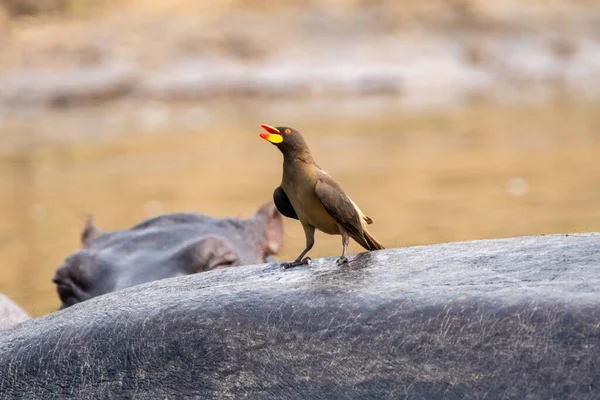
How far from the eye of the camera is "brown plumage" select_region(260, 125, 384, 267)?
8.76ft

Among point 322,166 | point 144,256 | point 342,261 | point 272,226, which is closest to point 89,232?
point 144,256

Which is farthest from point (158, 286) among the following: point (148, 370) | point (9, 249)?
point (9, 249)

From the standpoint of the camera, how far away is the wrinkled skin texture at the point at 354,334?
2229 millimetres

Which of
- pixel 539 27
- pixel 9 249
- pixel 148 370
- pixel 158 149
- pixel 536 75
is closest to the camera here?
pixel 148 370

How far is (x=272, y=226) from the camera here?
17.7 ft

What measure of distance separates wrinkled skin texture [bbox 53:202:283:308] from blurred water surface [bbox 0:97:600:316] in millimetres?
878

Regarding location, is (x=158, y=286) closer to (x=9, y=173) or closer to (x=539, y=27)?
(x=9, y=173)

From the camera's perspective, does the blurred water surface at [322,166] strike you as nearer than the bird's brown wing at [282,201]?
No

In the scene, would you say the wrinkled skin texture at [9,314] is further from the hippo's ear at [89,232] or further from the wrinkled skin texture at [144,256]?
the hippo's ear at [89,232]

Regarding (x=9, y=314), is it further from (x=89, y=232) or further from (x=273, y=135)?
(x=273, y=135)

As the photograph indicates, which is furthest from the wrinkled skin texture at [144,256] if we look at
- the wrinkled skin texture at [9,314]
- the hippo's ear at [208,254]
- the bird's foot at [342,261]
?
the bird's foot at [342,261]

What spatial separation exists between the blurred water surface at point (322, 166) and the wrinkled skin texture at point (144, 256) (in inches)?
34.6

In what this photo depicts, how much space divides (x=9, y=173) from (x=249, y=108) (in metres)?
9.75

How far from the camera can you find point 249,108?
80.7 ft
